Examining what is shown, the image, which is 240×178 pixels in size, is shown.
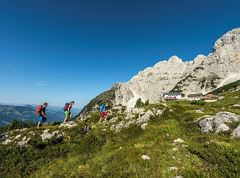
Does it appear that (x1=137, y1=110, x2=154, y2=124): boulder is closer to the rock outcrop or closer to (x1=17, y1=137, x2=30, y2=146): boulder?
the rock outcrop

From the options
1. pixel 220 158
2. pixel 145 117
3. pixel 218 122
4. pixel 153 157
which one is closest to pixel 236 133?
pixel 218 122

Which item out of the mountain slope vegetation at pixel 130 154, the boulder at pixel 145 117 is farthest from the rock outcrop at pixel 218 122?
the boulder at pixel 145 117

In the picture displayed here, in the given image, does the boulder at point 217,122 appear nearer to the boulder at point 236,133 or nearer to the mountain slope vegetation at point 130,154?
the mountain slope vegetation at point 130,154

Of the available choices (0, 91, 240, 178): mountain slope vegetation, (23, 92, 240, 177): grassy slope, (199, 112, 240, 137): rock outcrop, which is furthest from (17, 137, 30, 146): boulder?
(199, 112, 240, 137): rock outcrop

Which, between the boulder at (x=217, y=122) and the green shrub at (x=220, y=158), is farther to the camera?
the boulder at (x=217, y=122)

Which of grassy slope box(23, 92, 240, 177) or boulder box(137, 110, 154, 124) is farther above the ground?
boulder box(137, 110, 154, 124)

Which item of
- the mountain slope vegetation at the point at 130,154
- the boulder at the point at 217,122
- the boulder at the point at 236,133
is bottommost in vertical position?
the mountain slope vegetation at the point at 130,154

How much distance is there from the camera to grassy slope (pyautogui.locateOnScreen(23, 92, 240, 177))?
11516 mm

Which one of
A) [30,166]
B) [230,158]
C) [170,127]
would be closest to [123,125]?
[170,127]

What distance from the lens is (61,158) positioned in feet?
55.8

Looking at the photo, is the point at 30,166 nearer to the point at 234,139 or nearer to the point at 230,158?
the point at 230,158

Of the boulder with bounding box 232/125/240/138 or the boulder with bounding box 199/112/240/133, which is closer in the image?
the boulder with bounding box 232/125/240/138

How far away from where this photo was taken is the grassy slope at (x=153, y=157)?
11.5m

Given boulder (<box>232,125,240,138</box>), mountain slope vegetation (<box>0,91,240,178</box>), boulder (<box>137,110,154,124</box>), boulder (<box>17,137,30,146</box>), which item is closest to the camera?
mountain slope vegetation (<box>0,91,240,178</box>)
